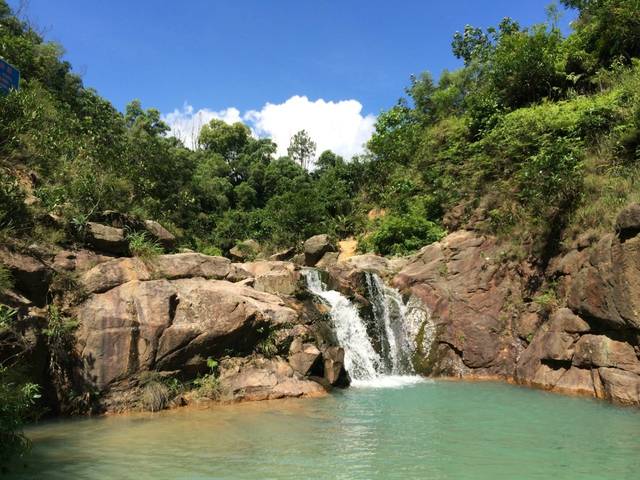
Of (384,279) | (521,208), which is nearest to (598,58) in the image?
(521,208)

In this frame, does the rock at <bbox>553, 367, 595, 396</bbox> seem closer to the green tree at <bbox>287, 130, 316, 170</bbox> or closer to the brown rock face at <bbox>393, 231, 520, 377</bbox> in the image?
the brown rock face at <bbox>393, 231, 520, 377</bbox>

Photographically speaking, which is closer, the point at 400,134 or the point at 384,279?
the point at 384,279

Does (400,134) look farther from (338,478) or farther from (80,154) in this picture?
(338,478)

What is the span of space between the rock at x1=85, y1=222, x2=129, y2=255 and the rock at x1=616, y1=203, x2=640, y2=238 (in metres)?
11.4

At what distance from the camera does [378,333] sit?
51.5 ft

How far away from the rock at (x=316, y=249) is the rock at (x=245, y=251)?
4.81 metres

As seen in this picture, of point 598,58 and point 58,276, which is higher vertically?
point 598,58

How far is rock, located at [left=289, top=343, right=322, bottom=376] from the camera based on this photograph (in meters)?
12.5

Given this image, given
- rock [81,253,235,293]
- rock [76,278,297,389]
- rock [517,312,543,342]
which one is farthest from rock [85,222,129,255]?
rock [517,312,543,342]

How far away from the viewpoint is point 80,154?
1742 cm

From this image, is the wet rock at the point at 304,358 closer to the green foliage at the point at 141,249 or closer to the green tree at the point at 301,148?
the green foliage at the point at 141,249

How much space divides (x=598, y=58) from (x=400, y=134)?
38.3 ft

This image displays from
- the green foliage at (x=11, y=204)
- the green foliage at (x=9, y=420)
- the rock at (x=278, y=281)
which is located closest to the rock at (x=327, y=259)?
the rock at (x=278, y=281)

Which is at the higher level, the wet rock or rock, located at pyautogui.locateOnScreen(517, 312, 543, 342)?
rock, located at pyautogui.locateOnScreen(517, 312, 543, 342)
